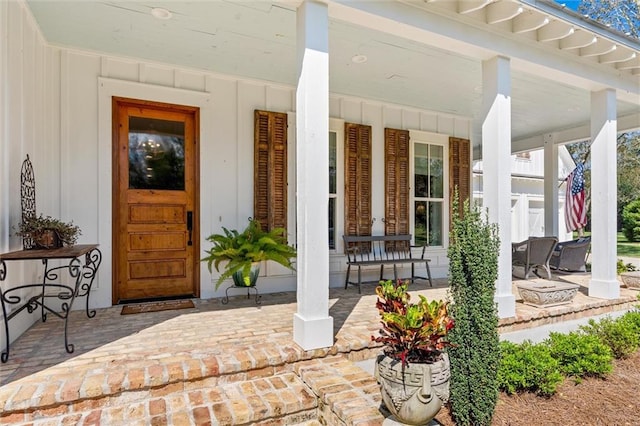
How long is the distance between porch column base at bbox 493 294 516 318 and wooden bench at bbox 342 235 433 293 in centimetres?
153

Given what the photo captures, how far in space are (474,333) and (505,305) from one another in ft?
5.14

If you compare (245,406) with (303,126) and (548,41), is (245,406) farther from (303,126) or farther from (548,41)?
(548,41)

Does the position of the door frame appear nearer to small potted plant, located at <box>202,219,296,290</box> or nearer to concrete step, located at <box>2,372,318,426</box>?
small potted plant, located at <box>202,219,296,290</box>

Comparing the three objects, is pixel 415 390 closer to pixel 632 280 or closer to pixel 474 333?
pixel 474 333

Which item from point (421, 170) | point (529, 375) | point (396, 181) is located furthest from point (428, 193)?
point (529, 375)

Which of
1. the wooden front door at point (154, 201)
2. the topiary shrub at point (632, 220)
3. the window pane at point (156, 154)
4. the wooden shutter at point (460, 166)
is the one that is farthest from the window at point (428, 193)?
the topiary shrub at point (632, 220)

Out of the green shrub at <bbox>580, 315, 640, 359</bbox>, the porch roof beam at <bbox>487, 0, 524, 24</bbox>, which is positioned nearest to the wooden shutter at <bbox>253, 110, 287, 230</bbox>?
the porch roof beam at <bbox>487, 0, 524, 24</bbox>

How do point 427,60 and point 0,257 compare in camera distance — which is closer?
point 0,257

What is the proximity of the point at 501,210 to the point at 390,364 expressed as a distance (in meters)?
2.18

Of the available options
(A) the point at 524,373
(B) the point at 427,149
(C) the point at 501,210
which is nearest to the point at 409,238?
(B) the point at 427,149

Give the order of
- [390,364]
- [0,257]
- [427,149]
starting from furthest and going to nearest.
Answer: [427,149] < [0,257] < [390,364]

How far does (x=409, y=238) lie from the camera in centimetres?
548

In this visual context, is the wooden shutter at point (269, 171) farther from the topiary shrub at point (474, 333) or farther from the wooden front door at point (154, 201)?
the topiary shrub at point (474, 333)

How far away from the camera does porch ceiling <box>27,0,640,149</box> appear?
9.86ft
